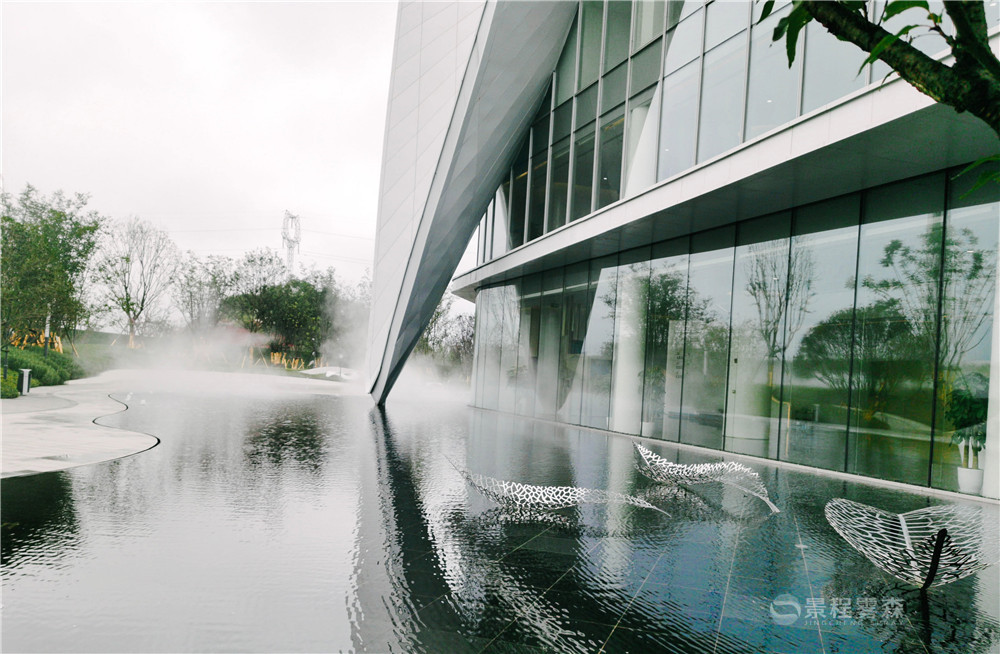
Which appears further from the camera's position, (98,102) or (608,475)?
(98,102)

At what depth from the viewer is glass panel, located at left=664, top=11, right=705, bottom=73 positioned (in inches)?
478

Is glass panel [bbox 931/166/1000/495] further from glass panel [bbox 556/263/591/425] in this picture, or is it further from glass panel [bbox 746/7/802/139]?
glass panel [bbox 556/263/591/425]

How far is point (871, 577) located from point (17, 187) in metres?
33.8

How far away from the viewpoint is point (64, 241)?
26.0 m

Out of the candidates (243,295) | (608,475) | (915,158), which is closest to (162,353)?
(243,295)

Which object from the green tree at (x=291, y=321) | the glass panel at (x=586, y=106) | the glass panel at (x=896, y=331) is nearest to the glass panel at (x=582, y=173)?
the glass panel at (x=586, y=106)

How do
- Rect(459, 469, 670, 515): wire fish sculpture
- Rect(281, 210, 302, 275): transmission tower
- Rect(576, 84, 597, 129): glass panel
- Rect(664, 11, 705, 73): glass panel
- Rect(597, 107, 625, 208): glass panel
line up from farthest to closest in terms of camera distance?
Rect(281, 210, 302, 275): transmission tower < Rect(576, 84, 597, 129): glass panel < Rect(597, 107, 625, 208): glass panel < Rect(664, 11, 705, 73): glass panel < Rect(459, 469, 670, 515): wire fish sculpture

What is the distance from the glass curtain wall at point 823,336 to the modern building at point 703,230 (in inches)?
1.4

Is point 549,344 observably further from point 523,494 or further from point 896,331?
→ point 523,494

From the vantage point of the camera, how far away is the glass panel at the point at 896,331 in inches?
356

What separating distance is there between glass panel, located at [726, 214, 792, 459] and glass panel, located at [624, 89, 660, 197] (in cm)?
232

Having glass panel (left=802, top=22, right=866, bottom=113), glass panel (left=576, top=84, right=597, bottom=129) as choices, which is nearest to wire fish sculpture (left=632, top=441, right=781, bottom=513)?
glass panel (left=802, top=22, right=866, bottom=113)

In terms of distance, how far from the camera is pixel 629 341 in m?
15.4

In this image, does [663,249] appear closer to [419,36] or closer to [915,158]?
[915,158]
